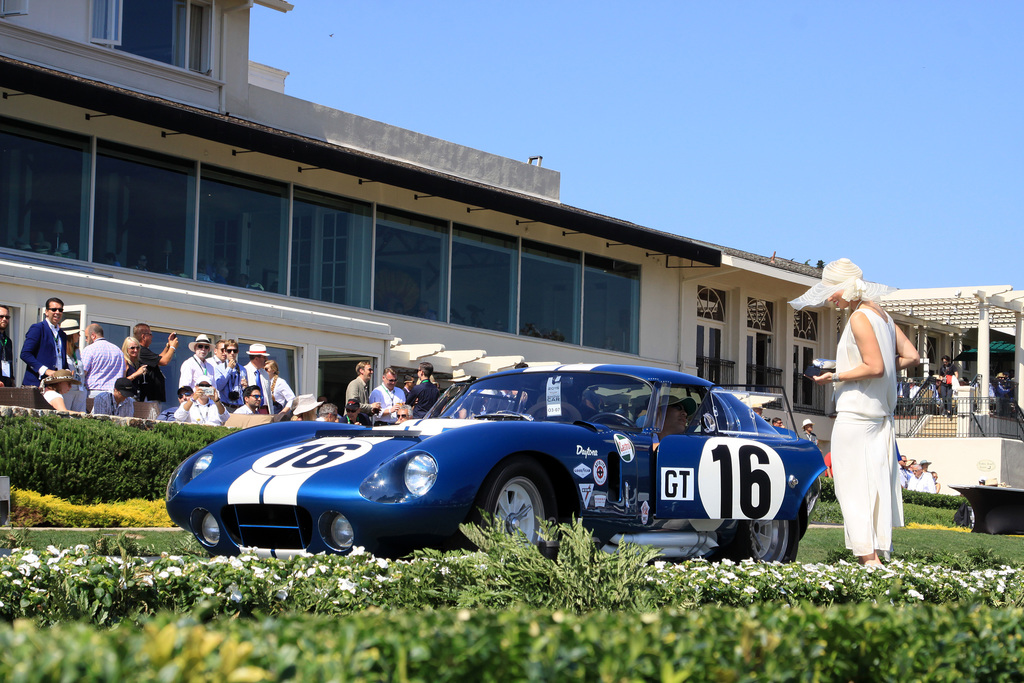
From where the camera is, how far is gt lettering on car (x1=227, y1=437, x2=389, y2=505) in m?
6.39

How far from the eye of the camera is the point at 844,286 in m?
7.43

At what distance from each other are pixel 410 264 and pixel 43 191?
7423 millimetres

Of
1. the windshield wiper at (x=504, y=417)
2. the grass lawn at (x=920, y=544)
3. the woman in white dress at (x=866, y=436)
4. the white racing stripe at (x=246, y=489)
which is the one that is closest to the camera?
the white racing stripe at (x=246, y=489)

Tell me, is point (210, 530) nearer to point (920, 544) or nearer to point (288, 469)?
point (288, 469)

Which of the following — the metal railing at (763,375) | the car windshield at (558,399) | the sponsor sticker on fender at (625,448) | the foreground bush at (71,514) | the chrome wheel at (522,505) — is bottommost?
the foreground bush at (71,514)

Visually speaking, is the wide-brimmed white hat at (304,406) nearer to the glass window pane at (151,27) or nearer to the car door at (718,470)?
the car door at (718,470)

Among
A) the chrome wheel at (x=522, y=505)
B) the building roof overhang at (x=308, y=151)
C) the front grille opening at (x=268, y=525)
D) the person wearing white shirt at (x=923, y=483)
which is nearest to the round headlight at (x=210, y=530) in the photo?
the front grille opening at (x=268, y=525)

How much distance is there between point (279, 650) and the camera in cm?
243

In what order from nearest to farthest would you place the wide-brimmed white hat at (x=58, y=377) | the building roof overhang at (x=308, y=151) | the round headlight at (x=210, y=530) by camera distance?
1. the round headlight at (x=210, y=530)
2. the wide-brimmed white hat at (x=58, y=377)
3. the building roof overhang at (x=308, y=151)

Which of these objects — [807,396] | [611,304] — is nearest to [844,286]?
[611,304]

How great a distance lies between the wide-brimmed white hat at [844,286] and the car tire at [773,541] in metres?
1.80

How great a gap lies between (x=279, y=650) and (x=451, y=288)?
2103 centimetres

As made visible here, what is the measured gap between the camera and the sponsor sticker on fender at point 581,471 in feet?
22.4

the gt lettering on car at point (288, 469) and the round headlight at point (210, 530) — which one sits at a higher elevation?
the gt lettering on car at point (288, 469)
